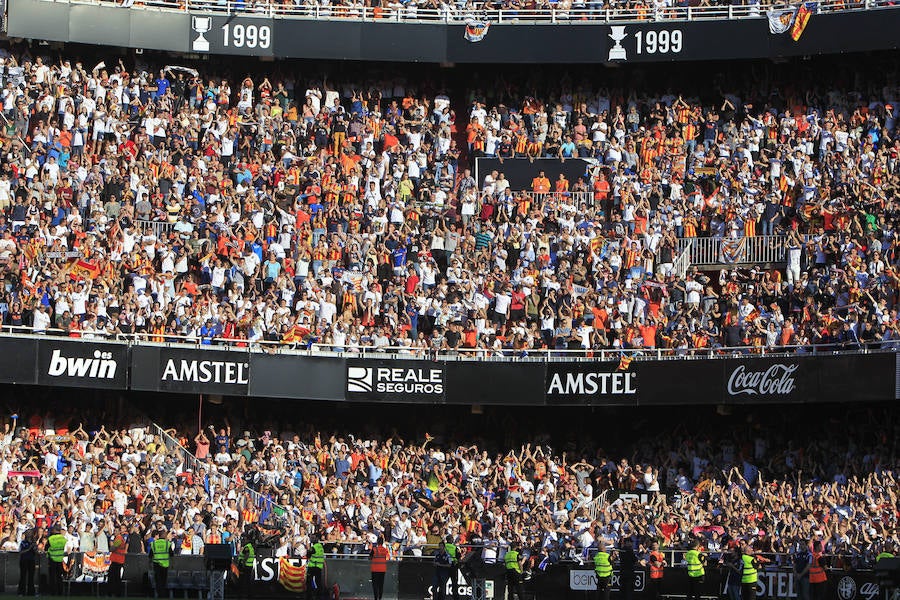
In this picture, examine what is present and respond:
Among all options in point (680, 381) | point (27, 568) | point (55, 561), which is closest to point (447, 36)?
point (680, 381)

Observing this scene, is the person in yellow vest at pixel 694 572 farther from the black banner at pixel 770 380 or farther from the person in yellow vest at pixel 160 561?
the person in yellow vest at pixel 160 561

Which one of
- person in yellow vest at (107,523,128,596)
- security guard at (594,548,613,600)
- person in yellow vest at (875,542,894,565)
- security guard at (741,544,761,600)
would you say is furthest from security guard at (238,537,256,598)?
person in yellow vest at (875,542,894,565)

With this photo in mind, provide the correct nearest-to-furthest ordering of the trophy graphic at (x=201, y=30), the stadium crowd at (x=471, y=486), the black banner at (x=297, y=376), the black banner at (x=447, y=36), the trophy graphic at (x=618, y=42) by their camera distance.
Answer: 1. the stadium crowd at (x=471, y=486)
2. the black banner at (x=297, y=376)
3. the black banner at (x=447, y=36)
4. the trophy graphic at (x=201, y=30)
5. the trophy graphic at (x=618, y=42)

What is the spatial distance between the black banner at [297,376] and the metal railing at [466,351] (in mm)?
153

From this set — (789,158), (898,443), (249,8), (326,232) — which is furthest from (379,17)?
(898,443)

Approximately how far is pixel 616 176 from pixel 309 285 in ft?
27.2

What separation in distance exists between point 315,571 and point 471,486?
6080 mm

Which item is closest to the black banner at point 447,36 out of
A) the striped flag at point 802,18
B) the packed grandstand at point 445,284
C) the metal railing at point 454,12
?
the striped flag at point 802,18

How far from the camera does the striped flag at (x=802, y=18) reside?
1686 inches

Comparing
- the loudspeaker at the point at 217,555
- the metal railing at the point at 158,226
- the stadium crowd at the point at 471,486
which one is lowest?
the loudspeaker at the point at 217,555

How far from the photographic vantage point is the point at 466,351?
38656 mm

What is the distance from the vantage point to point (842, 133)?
42.0m

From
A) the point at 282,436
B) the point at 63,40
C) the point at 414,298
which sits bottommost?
the point at 282,436

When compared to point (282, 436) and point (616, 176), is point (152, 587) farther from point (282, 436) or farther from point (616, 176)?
point (616, 176)
